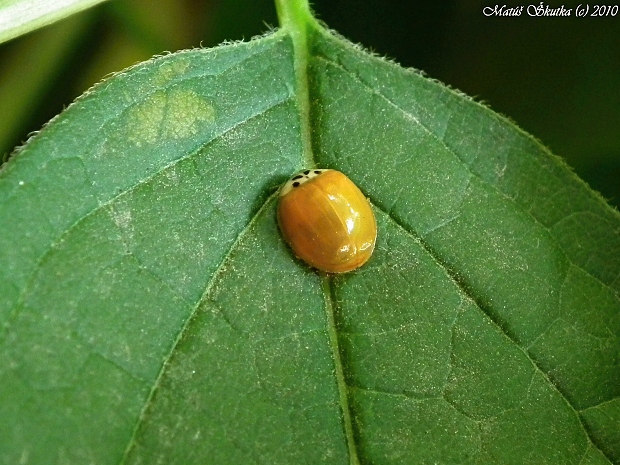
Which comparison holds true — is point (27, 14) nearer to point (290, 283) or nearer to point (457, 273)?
point (290, 283)

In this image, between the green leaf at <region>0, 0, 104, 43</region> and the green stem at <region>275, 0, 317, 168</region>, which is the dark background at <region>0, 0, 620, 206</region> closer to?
the green stem at <region>275, 0, 317, 168</region>

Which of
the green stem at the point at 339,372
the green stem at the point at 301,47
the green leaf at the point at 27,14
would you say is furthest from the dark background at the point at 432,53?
the green stem at the point at 339,372

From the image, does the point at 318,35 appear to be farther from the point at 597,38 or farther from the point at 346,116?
the point at 597,38

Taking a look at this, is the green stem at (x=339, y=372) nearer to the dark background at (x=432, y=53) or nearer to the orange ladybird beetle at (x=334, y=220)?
the orange ladybird beetle at (x=334, y=220)

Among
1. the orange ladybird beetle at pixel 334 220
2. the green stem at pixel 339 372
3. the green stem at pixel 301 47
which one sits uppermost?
the green stem at pixel 301 47

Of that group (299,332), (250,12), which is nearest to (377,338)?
(299,332)

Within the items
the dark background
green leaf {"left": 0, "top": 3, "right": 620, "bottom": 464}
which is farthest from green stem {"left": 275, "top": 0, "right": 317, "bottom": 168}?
the dark background
